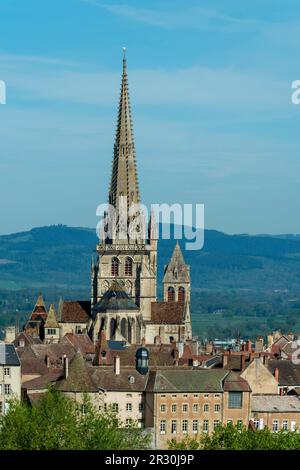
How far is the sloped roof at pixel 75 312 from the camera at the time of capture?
18925cm

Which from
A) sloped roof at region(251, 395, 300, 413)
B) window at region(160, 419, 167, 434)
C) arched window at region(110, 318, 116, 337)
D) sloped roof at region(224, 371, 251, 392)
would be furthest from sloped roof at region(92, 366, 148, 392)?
arched window at region(110, 318, 116, 337)

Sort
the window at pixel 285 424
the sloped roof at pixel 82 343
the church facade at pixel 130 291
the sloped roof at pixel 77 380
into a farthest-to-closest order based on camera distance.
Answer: the church facade at pixel 130 291
the sloped roof at pixel 82 343
the window at pixel 285 424
the sloped roof at pixel 77 380

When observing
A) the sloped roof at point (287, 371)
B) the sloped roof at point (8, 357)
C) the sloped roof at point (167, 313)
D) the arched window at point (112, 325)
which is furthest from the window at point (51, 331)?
the sloped roof at point (8, 357)

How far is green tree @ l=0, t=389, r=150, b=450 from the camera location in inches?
3538

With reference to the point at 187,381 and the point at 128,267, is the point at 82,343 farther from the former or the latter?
the point at 187,381

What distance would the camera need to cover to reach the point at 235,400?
380ft

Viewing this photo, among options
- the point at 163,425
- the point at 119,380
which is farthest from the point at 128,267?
the point at 163,425

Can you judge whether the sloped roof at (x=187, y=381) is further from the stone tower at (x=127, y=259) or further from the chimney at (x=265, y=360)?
the stone tower at (x=127, y=259)

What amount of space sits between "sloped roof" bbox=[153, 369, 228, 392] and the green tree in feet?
47.4

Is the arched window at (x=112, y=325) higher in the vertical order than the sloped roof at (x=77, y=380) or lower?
higher

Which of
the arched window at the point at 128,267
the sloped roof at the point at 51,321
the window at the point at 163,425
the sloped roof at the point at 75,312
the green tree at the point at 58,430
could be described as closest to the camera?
the green tree at the point at 58,430

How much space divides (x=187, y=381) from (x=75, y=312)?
75.2m

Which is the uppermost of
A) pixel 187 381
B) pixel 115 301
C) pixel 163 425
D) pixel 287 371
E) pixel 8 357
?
pixel 115 301

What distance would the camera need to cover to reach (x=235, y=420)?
114500 millimetres
